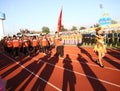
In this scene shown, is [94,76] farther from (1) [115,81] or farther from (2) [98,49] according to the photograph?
(2) [98,49]

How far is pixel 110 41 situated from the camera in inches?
875

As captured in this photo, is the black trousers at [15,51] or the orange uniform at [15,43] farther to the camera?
the black trousers at [15,51]

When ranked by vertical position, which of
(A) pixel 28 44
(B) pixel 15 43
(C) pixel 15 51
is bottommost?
(C) pixel 15 51

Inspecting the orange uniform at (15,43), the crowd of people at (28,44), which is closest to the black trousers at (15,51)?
the crowd of people at (28,44)

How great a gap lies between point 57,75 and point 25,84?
1.78m

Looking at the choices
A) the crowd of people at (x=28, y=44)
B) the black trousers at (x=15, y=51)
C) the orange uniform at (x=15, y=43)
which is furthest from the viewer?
the black trousers at (x=15, y=51)

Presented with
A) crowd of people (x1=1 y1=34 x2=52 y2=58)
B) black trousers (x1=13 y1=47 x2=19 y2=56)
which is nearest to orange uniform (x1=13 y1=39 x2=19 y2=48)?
crowd of people (x1=1 y1=34 x2=52 y2=58)

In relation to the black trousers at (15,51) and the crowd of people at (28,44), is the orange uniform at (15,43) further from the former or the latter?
the black trousers at (15,51)

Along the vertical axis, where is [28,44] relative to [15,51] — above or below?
above

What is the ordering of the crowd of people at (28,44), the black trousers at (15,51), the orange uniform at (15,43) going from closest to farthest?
1. the orange uniform at (15,43)
2. the crowd of people at (28,44)
3. the black trousers at (15,51)

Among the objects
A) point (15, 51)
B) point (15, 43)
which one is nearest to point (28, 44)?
point (15, 51)

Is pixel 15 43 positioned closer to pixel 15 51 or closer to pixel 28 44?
pixel 15 51

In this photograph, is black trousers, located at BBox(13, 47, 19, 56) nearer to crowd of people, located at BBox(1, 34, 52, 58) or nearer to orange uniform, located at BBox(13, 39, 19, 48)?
crowd of people, located at BBox(1, 34, 52, 58)

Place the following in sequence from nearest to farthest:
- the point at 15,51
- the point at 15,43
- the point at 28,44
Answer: the point at 15,43 < the point at 15,51 < the point at 28,44
